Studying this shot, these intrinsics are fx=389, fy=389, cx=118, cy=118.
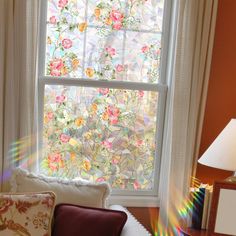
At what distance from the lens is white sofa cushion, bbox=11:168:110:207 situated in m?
2.19

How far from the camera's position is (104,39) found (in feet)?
8.47

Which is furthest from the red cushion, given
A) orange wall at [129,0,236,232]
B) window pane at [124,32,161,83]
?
window pane at [124,32,161,83]

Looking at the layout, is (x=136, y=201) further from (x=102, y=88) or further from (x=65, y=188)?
(x=102, y=88)

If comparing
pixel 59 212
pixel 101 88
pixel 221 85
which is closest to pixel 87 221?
pixel 59 212

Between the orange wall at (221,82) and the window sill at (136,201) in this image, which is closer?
the orange wall at (221,82)

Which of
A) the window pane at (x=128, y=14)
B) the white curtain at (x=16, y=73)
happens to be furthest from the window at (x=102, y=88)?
the white curtain at (x=16, y=73)

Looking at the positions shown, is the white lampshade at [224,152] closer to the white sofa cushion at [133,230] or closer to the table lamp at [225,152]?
the table lamp at [225,152]

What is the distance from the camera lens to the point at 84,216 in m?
2.03

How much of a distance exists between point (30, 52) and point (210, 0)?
1145mm

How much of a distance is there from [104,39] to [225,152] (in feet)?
3.56

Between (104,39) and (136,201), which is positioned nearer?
(104,39)

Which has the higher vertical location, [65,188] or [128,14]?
[128,14]

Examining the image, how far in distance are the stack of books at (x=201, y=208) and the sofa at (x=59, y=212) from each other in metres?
0.41

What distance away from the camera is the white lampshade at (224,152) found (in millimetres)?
2082
